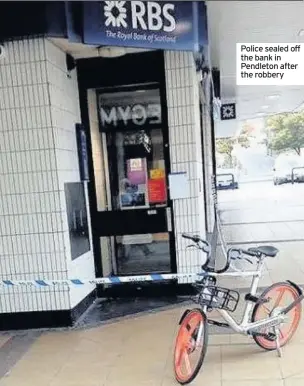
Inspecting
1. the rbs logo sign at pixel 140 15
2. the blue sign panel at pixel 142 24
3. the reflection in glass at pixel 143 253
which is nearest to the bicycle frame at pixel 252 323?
the reflection in glass at pixel 143 253

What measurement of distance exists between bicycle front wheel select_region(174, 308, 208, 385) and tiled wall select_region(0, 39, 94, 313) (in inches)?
63.8

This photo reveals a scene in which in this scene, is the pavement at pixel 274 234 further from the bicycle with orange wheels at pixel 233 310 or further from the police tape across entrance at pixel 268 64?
the police tape across entrance at pixel 268 64

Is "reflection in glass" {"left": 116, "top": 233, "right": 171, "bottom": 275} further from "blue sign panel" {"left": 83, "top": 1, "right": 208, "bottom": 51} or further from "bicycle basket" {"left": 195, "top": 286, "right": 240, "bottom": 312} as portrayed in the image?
"blue sign panel" {"left": 83, "top": 1, "right": 208, "bottom": 51}

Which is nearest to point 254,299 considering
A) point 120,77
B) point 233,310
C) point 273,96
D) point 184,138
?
point 233,310

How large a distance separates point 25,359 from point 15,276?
0.94 metres

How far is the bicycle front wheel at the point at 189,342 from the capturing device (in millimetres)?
3215

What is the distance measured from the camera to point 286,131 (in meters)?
34.8

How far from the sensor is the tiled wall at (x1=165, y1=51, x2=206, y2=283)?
198 inches

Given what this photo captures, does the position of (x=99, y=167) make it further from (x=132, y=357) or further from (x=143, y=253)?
(x=132, y=357)

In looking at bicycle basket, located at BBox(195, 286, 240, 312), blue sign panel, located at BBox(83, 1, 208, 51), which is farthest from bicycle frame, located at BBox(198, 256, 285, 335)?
blue sign panel, located at BBox(83, 1, 208, 51)

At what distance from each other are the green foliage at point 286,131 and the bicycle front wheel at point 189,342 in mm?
32507

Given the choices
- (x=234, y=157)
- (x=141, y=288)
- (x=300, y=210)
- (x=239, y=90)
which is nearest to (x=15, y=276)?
(x=141, y=288)

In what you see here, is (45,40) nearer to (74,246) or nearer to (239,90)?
(74,246)

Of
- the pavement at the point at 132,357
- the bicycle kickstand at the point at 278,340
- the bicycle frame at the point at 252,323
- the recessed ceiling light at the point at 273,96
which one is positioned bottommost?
the pavement at the point at 132,357
